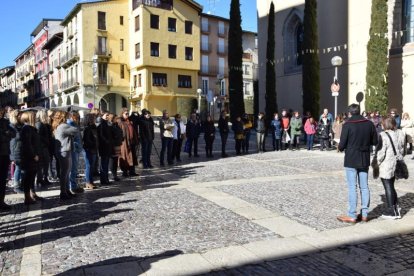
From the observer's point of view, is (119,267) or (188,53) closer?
(119,267)

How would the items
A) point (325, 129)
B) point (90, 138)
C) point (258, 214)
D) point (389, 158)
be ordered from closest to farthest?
A: point (389, 158), point (258, 214), point (90, 138), point (325, 129)

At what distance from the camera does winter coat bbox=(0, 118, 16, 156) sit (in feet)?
23.8

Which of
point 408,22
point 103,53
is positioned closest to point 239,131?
point 408,22

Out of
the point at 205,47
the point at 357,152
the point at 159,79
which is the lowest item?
the point at 357,152

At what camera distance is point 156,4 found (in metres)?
44.3

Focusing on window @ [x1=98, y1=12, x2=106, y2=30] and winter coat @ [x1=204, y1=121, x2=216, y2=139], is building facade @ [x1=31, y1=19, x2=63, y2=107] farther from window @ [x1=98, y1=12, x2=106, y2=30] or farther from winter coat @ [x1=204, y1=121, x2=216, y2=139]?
winter coat @ [x1=204, y1=121, x2=216, y2=139]

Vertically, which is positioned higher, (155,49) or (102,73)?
(155,49)

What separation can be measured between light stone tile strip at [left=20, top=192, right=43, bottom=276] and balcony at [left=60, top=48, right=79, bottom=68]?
1654 inches

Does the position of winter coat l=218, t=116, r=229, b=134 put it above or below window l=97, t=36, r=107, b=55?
below

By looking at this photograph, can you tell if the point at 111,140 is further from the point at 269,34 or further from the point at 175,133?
the point at 269,34

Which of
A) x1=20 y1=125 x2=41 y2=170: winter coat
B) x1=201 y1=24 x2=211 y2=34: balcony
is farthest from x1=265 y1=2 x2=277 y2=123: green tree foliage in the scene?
x1=201 y1=24 x2=211 y2=34: balcony

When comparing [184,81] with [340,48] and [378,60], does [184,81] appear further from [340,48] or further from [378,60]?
[378,60]

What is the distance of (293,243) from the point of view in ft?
18.0

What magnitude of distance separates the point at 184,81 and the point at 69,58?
14295 mm
